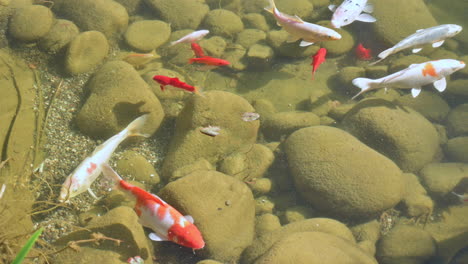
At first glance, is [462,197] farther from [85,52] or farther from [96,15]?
[96,15]

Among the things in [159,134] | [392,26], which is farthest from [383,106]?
[159,134]

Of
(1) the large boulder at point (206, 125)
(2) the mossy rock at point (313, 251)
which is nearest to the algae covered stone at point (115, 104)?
(1) the large boulder at point (206, 125)

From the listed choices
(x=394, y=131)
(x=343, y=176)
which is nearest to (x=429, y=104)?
(x=394, y=131)

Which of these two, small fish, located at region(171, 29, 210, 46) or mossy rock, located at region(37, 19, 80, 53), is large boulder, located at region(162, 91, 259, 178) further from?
mossy rock, located at region(37, 19, 80, 53)

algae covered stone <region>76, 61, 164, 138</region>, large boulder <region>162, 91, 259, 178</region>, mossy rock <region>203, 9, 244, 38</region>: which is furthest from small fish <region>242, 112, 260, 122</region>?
mossy rock <region>203, 9, 244, 38</region>

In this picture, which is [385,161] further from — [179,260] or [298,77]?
[179,260]

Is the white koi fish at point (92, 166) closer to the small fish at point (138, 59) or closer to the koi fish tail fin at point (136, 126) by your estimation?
the koi fish tail fin at point (136, 126)

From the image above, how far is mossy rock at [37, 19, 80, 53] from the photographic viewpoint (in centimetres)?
498

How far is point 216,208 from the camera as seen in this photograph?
3662 millimetres

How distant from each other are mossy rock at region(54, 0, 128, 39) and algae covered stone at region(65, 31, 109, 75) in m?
0.43

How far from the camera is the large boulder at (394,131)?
4715mm

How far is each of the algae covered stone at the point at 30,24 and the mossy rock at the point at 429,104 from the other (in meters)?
5.46

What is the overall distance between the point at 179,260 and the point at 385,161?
9.10 ft

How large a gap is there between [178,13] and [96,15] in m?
1.35
